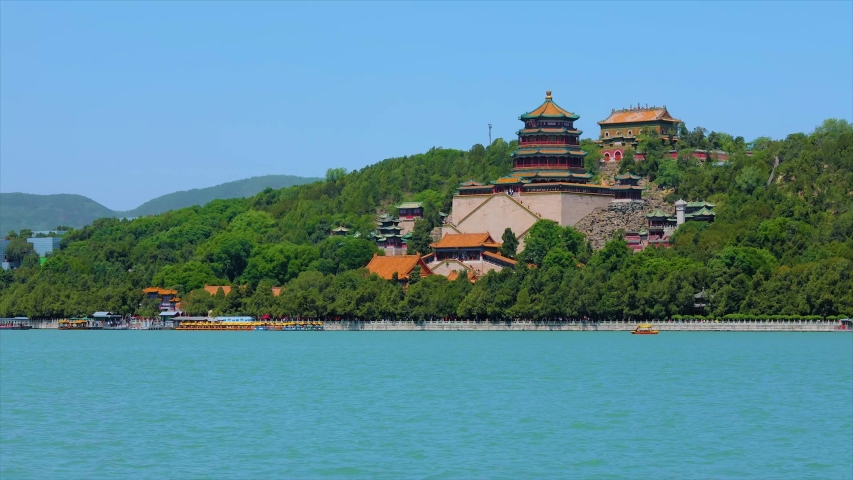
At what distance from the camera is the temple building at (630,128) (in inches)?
4614

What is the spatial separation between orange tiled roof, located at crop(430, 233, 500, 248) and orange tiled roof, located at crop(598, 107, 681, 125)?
73.5 feet

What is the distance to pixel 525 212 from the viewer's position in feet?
331

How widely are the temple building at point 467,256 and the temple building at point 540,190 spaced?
237cm

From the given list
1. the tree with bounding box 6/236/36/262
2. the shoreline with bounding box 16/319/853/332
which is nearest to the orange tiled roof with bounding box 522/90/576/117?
the shoreline with bounding box 16/319/853/332

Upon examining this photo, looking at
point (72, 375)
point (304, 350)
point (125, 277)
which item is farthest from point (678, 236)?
point (72, 375)

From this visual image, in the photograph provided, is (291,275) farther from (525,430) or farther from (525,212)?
(525,430)

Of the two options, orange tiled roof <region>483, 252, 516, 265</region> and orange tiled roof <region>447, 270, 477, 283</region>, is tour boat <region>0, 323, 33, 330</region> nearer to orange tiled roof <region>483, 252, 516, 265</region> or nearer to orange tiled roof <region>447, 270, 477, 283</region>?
orange tiled roof <region>447, 270, 477, 283</region>

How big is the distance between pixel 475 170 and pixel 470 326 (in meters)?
38.7

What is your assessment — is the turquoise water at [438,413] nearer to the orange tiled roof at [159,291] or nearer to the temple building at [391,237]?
the orange tiled roof at [159,291]

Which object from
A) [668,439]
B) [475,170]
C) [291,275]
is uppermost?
[475,170]

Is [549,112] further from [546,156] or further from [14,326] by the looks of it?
[14,326]

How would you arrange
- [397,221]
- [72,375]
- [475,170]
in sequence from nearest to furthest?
[72,375], [397,221], [475,170]

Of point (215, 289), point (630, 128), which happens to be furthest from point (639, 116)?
point (215, 289)

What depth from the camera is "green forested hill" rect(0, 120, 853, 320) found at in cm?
8219
